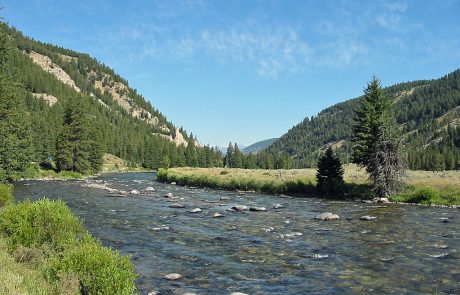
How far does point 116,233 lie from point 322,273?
1432 centimetres

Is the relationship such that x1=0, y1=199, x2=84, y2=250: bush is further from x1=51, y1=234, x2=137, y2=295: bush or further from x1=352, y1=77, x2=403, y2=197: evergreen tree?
x1=352, y1=77, x2=403, y2=197: evergreen tree

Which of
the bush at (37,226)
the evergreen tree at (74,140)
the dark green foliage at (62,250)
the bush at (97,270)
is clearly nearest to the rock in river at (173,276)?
the dark green foliage at (62,250)

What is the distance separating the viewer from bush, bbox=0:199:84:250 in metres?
15.6

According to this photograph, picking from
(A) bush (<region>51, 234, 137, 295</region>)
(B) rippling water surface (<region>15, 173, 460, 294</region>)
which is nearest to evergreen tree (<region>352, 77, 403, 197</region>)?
(B) rippling water surface (<region>15, 173, 460, 294</region>)

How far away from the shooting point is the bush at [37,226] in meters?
15.6

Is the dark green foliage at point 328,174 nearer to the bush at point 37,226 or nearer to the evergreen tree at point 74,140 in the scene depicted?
the bush at point 37,226

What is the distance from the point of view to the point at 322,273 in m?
18.1

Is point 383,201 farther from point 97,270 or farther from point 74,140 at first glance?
point 74,140

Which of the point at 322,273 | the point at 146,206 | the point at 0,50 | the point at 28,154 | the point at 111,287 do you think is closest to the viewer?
Result: the point at 111,287

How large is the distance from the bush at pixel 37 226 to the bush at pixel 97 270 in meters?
3.70

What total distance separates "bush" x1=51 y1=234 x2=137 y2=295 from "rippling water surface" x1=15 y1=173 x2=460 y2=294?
4.10 meters

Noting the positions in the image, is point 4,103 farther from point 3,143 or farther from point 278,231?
point 278,231

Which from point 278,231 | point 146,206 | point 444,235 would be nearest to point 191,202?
point 146,206

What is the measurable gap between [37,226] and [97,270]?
617 centimetres
